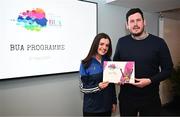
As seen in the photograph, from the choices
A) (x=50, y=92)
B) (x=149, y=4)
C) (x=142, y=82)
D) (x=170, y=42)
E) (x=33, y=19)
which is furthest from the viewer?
(x=170, y=42)

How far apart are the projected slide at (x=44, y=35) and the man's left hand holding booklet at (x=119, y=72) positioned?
80 cm

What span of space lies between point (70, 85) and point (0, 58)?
39.1 inches

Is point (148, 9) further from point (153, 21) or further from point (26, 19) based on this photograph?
point (26, 19)

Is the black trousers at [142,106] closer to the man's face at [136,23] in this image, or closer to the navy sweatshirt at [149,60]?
the navy sweatshirt at [149,60]

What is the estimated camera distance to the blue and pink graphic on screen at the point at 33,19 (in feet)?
7.02

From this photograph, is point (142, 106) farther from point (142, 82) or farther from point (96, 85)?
point (96, 85)

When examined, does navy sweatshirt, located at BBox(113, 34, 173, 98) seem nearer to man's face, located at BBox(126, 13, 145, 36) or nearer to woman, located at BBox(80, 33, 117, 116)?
man's face, located at BBox(126, 13, 145, 36)

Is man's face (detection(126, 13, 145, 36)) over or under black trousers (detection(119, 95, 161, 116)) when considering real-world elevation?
over

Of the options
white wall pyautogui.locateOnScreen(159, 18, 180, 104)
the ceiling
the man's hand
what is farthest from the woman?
white wall pyautogui.locateOnScreen(159, 18, 180, 104)

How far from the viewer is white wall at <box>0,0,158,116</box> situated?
213 cm

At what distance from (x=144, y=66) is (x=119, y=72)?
0.22 meters

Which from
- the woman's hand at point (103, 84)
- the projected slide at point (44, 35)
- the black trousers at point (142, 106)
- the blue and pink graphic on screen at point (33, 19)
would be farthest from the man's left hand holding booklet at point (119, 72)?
the blue and pink graphic on screen at point (33, 19)

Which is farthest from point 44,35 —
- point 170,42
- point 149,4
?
point 170,42

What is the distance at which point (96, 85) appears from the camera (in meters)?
1.87
